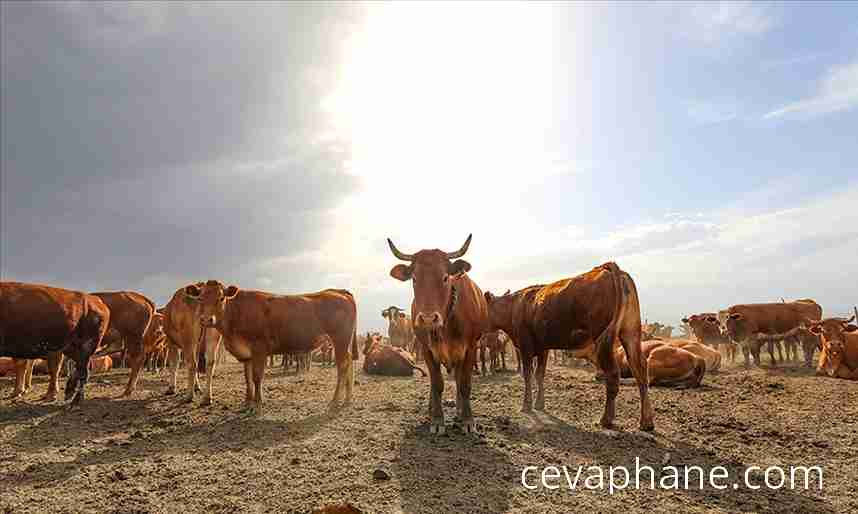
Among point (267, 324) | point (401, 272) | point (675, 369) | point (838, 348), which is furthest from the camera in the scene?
point (838, 348)

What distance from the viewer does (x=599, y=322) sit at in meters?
8.60

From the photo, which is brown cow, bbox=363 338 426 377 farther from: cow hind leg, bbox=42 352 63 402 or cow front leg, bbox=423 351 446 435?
cow front leg, bbox=423 351 446 435

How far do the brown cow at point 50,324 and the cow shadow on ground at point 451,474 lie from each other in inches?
317

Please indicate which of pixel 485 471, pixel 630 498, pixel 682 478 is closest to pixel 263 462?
pixel 485 471

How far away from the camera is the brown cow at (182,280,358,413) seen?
32.8ft

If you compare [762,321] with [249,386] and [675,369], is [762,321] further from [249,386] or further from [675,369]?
[249,386]

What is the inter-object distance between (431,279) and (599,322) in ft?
10.9

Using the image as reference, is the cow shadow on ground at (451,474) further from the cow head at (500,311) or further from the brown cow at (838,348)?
the brown cow at (838,348)

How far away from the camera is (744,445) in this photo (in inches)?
284

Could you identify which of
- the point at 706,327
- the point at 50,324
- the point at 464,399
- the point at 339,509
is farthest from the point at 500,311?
the point at 706,327

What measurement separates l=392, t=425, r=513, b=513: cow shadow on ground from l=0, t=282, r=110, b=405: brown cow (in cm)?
804

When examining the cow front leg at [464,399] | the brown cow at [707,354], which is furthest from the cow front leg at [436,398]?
the brown cow at [707,354]

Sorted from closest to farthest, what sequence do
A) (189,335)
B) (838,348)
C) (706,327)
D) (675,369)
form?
(189,335), (675,369), (838,348), (706,327)

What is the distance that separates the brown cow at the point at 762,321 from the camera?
859 inches
